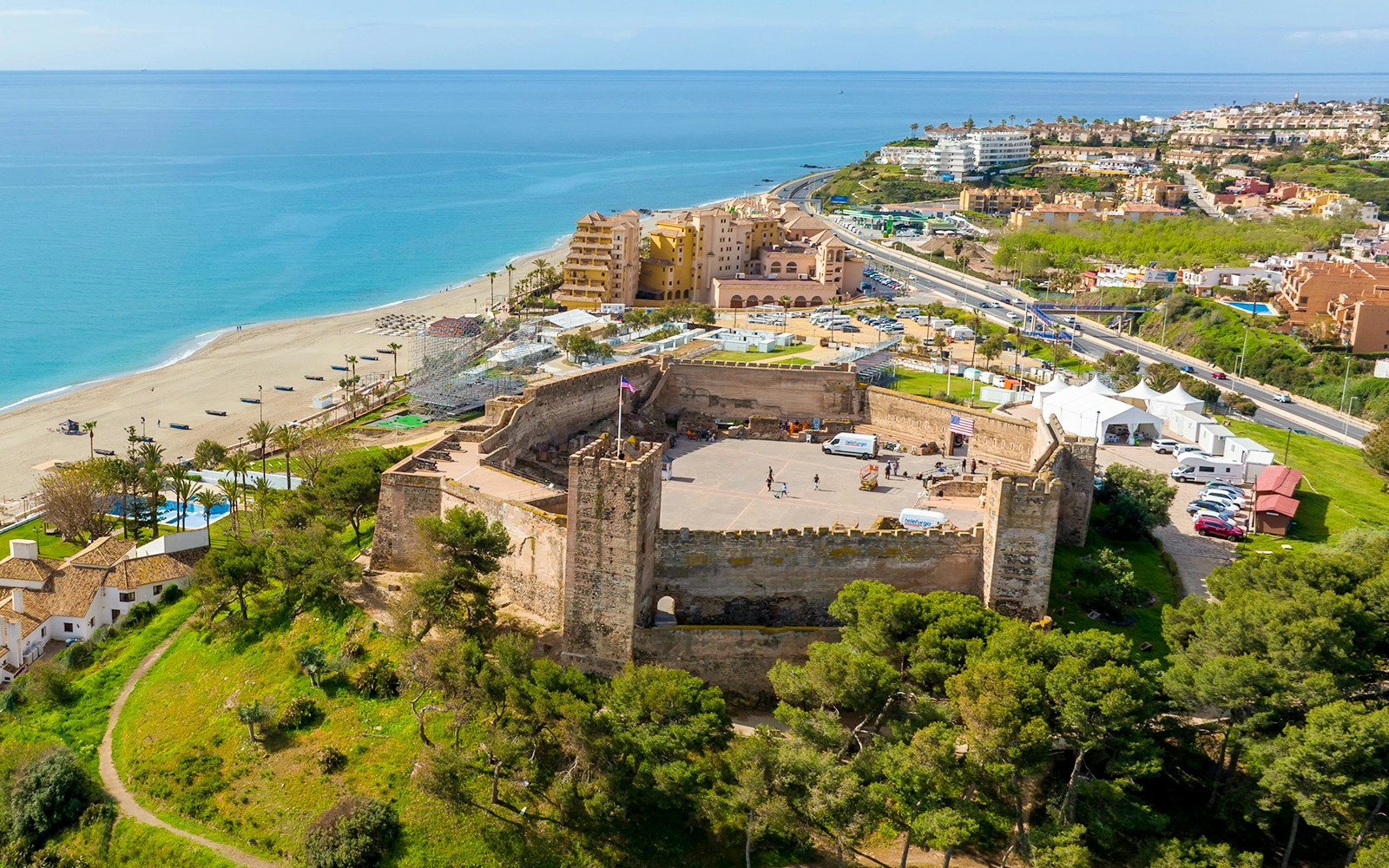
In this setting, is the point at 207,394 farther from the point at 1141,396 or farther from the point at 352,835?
the point at 1141,396

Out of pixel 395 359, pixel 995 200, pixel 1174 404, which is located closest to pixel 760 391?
pixel 1174 404

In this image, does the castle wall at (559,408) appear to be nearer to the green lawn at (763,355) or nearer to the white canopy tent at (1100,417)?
the white canopy tent at (1100,417)

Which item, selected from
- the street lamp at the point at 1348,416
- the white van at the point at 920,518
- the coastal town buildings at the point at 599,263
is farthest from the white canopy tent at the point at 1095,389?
the coastal town buildings at the point at 599,263

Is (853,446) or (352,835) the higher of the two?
(853,446)

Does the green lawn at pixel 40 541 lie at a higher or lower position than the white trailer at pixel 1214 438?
lower

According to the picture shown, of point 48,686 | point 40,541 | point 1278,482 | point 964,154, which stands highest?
point 964,154
